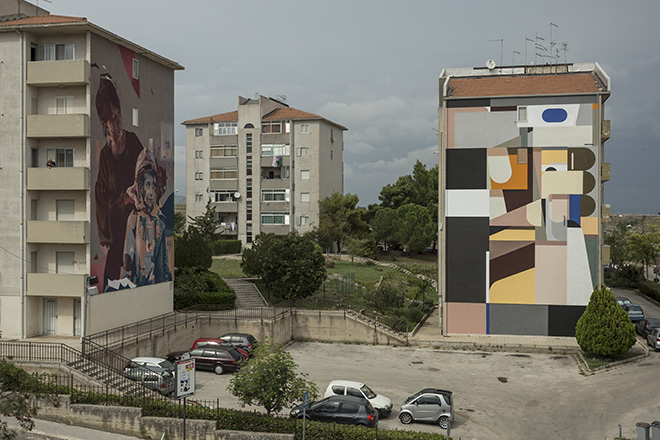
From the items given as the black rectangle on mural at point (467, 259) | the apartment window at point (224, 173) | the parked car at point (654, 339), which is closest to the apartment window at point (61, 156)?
the black rectangle on mural at point (467, 259)

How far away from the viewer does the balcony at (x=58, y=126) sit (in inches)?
1235

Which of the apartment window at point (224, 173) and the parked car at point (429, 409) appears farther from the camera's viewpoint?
the apartment window at point (224, 173)

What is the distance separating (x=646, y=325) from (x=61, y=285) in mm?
36705

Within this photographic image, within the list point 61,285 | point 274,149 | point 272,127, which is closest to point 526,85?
point 61,285

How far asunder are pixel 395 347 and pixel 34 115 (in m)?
24.8

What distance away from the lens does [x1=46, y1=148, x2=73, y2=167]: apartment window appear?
106ft

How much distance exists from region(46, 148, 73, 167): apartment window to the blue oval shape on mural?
28.8 m

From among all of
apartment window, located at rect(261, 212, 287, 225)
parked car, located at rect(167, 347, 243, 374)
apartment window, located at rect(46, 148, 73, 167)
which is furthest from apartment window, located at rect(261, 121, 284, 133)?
parked car, located at rect(167, 347, 243, 374)

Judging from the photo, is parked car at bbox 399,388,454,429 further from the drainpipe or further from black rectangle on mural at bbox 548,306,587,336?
the drainpipe

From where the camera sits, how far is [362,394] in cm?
2625

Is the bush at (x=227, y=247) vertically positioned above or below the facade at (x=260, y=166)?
below

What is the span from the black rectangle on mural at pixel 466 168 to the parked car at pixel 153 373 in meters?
21.7

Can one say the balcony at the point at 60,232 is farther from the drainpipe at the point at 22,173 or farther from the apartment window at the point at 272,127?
the apartment window at the point at 272,127

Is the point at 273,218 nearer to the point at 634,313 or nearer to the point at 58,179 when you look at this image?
the point at 634,313
